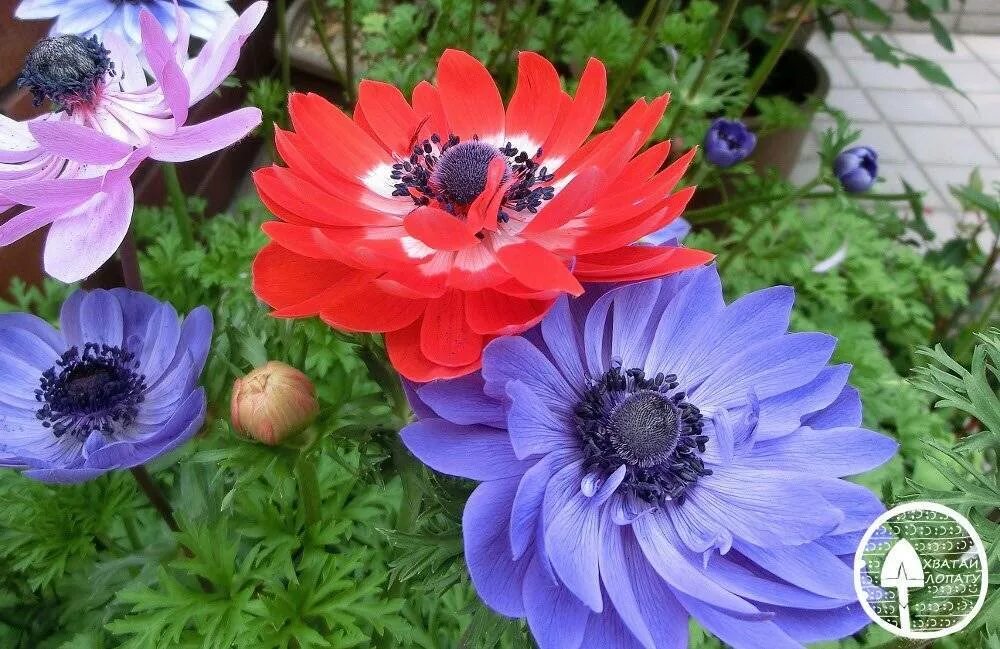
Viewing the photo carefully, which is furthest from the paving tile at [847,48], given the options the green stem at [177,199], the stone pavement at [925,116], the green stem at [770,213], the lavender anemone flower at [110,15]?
the lavender anemone flower at [110,15]

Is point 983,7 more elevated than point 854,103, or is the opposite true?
point 983,7

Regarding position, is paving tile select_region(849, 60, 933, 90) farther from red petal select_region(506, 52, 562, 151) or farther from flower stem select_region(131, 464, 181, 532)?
flower stem select_region(131, 464, 181, 532)

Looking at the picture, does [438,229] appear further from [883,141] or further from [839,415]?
[883,141]

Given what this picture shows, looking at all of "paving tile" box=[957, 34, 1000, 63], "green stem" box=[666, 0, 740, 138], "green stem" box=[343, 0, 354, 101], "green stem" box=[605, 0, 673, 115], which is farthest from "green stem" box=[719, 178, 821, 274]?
"paving tile" box=[957, 34, 1000, 63]

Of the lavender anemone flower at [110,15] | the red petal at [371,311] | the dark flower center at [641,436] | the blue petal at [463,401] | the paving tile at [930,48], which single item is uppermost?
the red petal at [371,311]

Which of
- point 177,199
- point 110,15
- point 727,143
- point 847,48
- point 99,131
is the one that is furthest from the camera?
point 847,48

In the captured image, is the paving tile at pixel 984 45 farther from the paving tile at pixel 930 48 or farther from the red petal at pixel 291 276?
the red petal at pixel 291 276

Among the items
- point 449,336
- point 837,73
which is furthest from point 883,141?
point 449,336
